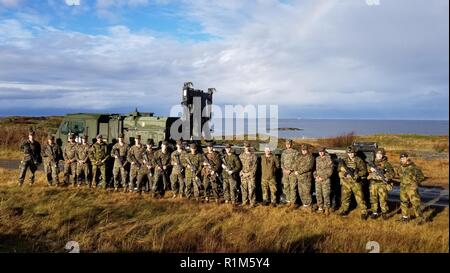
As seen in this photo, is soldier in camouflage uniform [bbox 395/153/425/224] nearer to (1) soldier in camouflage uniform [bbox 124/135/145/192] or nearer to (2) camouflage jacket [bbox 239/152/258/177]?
(2) camouflage jacket [bbox 239/152/258/177]

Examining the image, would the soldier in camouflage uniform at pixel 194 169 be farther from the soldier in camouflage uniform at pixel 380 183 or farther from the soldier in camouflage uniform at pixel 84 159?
the soldier in camouflage uniform at pixel 380 183

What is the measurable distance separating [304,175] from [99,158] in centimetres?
657

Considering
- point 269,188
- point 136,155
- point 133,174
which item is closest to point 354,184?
point 269,188

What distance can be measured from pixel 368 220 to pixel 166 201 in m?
5.30

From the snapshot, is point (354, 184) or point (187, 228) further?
point (354, 184)

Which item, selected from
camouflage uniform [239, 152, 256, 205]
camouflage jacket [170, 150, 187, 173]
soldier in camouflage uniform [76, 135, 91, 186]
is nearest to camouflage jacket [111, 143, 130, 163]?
soldier in camouflage uniform [76, 135, 91, 186]

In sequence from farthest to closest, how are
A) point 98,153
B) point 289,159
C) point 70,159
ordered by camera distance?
point 70,159 < point 98,153 < point 289,159

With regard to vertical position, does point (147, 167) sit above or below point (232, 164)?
below

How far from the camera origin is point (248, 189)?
11.5 metres

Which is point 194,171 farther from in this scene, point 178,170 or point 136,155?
point 136,155

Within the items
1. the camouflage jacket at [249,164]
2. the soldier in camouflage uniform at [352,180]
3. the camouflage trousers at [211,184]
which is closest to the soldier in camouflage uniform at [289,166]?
the camouflage jacket at [249,164]

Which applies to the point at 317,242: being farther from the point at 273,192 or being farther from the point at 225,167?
the point at 225,167

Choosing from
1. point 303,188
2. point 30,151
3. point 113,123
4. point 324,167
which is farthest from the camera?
point 113,123
